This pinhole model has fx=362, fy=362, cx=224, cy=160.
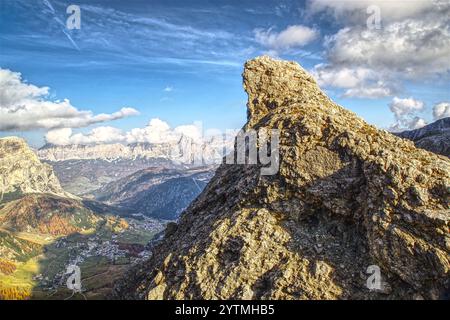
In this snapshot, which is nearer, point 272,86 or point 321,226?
point 321,226

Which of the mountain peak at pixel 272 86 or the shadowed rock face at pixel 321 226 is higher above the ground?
the mountain peak at pixel 272 86

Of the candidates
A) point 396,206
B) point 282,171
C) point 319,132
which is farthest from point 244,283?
point 319,132

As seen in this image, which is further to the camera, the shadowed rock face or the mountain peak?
the mountain peak

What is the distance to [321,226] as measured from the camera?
37.5m

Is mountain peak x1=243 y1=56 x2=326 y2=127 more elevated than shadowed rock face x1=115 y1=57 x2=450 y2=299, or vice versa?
mountain peak x1=243 y1=56 x2=326 y2=127

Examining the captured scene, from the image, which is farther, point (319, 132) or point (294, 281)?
point (319, 132)

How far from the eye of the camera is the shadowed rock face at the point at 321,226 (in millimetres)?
31438

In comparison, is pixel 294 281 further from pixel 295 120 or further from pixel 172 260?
pixel 295 120

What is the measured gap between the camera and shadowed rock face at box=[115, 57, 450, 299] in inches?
1238

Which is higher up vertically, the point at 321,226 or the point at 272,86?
the point at 272,86

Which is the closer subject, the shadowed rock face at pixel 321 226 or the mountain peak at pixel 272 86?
the shadowed rock face at pixel 321 226
